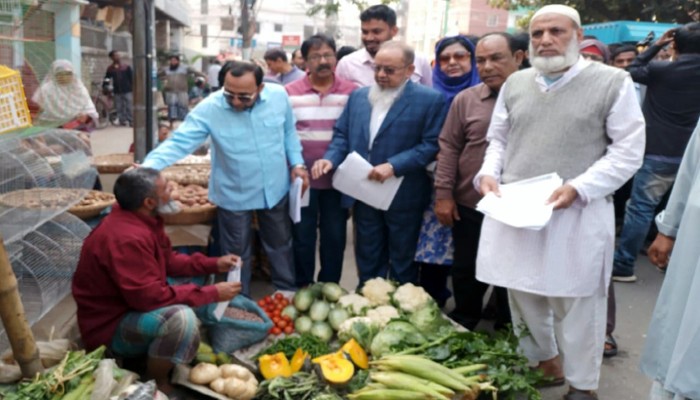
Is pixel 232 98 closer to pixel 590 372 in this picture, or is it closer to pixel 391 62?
pixel 391 62

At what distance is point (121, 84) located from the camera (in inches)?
666

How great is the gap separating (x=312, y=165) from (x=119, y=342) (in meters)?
1.95

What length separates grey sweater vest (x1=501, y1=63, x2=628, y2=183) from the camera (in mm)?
3131

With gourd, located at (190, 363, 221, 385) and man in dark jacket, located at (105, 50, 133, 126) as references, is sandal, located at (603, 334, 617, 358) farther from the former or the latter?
man in dark jacket, located at (105, 50, 133, 126)

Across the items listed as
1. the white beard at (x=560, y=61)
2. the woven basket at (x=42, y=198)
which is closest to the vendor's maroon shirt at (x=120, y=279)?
the woven basket at (x=42, y=198)

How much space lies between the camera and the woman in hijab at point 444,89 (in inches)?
172

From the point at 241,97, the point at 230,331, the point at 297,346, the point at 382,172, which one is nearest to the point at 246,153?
the point at 241,97

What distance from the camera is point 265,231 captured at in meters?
4.49

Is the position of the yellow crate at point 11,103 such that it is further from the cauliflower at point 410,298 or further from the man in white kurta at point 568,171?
the cauliflower at point 410,298

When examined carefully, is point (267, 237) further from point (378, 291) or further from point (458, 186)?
point (458, 186)

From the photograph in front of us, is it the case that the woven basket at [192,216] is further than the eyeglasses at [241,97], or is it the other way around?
the woven basket at [192,216]

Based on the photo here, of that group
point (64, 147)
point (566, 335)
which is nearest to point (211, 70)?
point (64, 147)

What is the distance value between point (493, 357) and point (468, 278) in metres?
0.88

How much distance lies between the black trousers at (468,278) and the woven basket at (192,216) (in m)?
1.77
